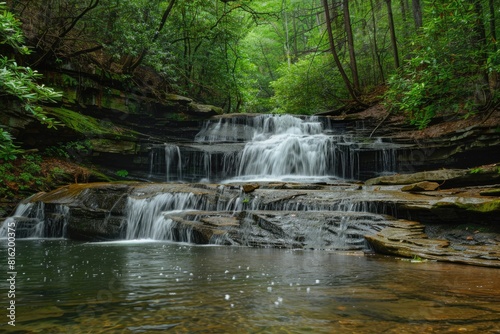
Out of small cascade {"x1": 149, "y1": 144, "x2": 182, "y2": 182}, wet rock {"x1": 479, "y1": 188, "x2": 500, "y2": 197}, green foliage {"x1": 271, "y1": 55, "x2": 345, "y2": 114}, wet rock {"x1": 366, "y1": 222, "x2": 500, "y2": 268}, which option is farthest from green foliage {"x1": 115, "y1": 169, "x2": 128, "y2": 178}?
wet rock {"x1": 479, "y1": 188, "x2": 500, "y2": 197}

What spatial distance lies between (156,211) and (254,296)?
7.18 metres

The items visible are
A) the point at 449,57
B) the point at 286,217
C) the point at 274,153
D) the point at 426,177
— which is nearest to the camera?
the point at 286,217

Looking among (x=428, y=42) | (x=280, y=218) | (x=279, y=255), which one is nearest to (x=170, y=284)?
(x=279, y=255)

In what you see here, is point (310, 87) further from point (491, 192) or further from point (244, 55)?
point (491, 192)

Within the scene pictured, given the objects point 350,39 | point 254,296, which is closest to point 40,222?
point 254,296

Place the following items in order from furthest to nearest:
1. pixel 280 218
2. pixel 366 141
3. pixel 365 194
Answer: pixel 366 141 → pixel 365 194 → pixel 280 218

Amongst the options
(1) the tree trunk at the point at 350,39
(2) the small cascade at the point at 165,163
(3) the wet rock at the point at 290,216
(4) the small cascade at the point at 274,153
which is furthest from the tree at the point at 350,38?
(2) the small cascade at the point at 165,163

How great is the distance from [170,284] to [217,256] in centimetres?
225

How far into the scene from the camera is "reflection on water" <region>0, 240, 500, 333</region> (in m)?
2.18

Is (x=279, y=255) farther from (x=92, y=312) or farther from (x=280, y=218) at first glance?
(x=92, y=312)

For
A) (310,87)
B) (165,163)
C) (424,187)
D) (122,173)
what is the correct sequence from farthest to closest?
(310,87)
(165,163)
(122,173)
(424,187)

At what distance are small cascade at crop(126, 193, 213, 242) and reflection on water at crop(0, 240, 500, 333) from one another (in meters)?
3.66

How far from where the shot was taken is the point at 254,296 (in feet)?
9.80

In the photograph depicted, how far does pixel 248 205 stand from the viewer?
927 centimetres
